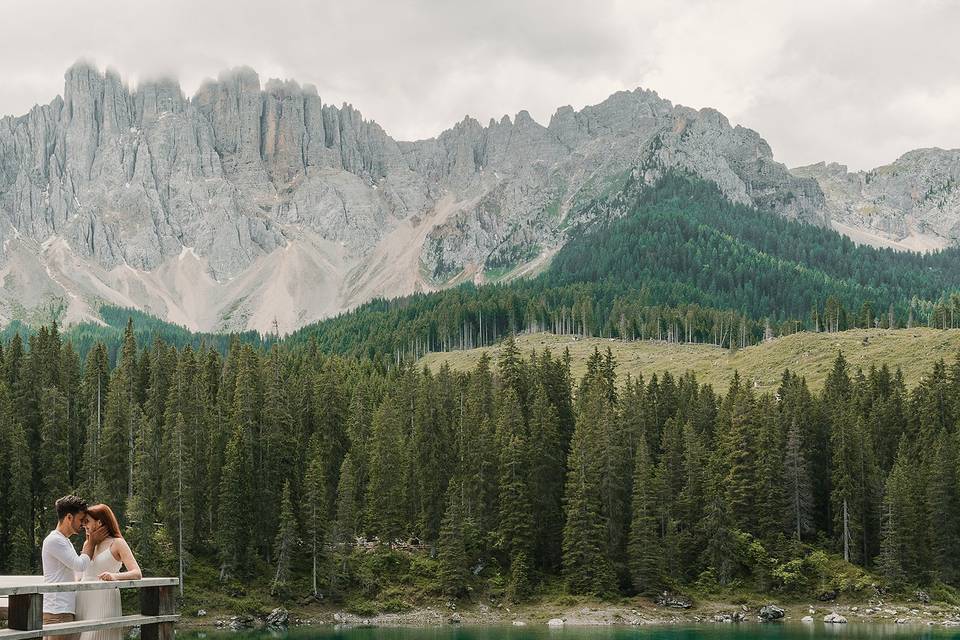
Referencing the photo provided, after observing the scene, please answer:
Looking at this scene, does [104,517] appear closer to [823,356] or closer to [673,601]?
[673,601]

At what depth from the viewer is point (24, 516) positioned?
93062 mm

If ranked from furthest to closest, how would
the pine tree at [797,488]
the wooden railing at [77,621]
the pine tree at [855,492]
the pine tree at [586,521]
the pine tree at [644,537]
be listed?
the pine tree at [797,488]
the pine tree at [855,492]
the pine tree at [644,537]
the pine tree at [586,521]
the wooden railing at [77,621]

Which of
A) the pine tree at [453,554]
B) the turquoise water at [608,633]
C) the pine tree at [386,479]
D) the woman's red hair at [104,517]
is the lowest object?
the turquoise water at [608,633]

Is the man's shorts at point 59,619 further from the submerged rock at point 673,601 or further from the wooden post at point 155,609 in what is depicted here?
the submerged rock at point 673,601

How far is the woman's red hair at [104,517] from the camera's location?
1672 centimetres

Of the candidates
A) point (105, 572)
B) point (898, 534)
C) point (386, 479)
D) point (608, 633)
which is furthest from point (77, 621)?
point (898, 534)

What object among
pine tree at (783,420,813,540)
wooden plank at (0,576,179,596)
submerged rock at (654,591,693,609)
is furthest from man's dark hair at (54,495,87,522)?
pine tree at (783,420,813,540)

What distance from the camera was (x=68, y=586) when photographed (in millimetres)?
15180

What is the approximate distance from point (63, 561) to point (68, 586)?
1.04m

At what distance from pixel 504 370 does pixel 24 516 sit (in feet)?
185

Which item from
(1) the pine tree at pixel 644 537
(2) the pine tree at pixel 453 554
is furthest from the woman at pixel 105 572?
(1) the pine tree at pixel 644 537

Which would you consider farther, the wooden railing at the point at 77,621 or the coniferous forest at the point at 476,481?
the coniferous forest at the point at 476,481

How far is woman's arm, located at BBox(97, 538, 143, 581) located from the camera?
52.9ft

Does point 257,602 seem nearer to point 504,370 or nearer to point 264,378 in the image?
point 264,378
